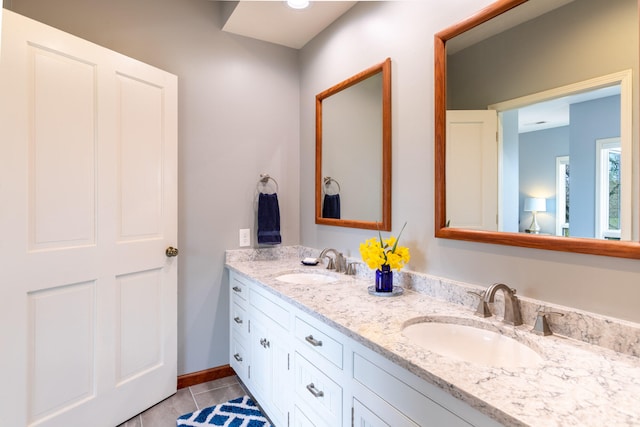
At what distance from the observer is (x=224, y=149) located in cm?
238

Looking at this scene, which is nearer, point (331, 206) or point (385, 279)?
point (385, 279)

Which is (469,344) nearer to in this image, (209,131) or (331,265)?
(331,265)

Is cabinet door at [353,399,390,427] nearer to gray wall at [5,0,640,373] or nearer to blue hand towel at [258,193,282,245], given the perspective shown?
gray wall at [5,0,640,373]

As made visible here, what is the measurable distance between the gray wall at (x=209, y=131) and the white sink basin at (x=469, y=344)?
156 centimetres

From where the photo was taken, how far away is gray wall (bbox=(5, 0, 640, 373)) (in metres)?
1.57

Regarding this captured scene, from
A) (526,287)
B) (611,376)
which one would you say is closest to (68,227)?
(526,287)

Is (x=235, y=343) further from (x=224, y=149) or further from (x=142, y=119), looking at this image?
(x=142, y=119)

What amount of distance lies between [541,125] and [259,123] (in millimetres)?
1845

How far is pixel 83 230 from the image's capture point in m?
1.69

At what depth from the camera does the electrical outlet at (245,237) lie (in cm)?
245

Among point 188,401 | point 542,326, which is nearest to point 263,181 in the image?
point 188,401

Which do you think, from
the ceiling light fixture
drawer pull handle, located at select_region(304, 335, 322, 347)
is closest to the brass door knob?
drawer pull handle, located at select_region(304, 335, 322, 347)

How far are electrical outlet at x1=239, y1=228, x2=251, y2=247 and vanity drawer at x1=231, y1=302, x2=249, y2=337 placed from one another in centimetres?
42

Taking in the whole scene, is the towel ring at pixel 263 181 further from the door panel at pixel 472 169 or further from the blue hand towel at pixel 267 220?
the door panel at pixel 472 169
